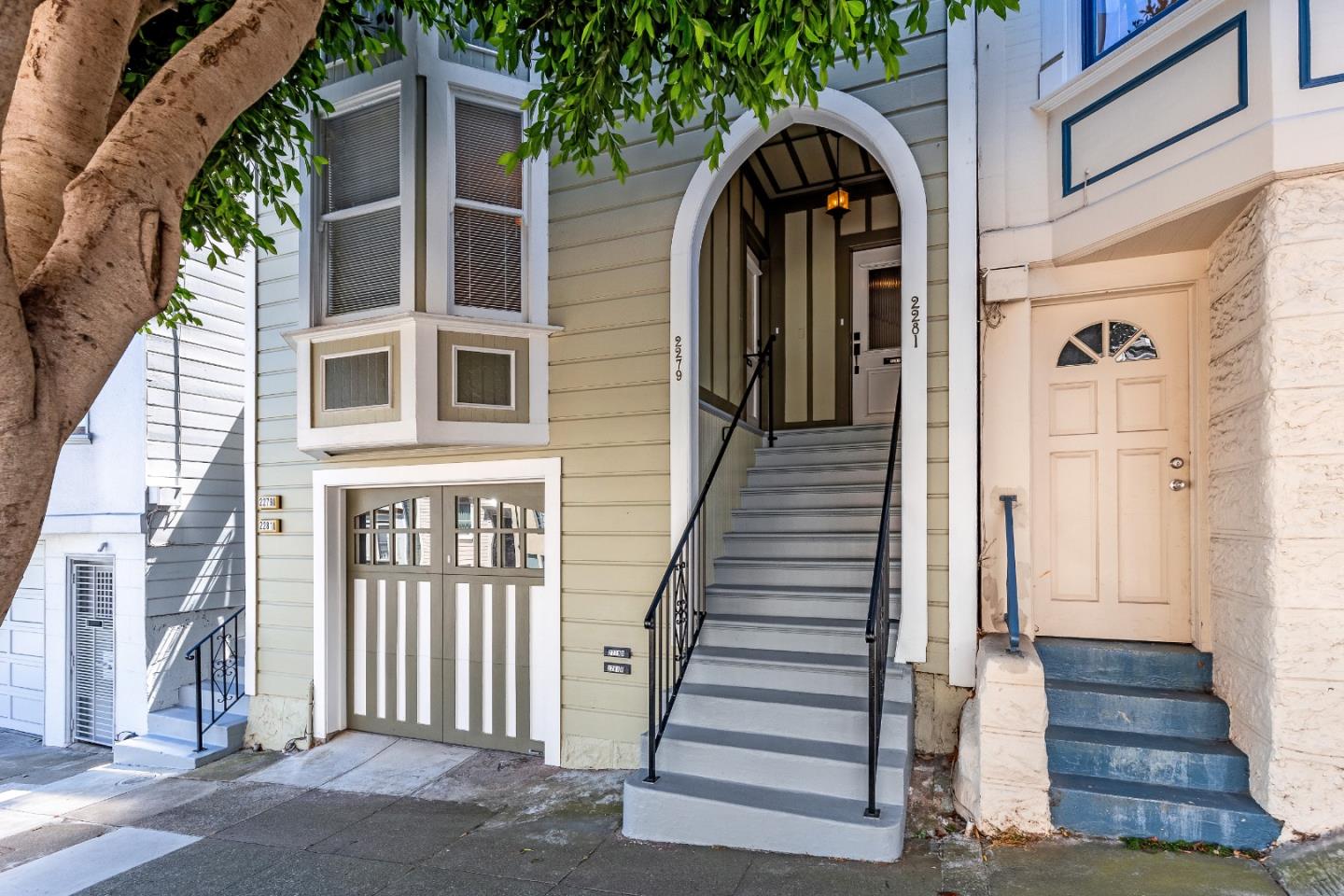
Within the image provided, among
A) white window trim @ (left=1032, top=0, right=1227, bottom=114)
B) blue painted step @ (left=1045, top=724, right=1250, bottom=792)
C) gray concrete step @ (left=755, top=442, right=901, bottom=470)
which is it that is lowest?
blue painted step @ (left=1045, top=724, right=1250, bottom=792)

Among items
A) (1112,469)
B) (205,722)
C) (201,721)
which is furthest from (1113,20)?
(205,722)

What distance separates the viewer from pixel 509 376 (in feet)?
15.8

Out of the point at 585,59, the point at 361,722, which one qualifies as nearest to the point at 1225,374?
the point at 585,59

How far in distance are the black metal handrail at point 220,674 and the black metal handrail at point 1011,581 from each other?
5.39 m

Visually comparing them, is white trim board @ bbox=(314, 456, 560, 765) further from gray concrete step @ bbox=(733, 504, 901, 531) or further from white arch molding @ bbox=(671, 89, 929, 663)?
gray concrete step @ bbox=(733, 504, 901, 531)

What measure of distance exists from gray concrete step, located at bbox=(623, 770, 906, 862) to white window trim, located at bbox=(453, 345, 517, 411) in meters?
2.39

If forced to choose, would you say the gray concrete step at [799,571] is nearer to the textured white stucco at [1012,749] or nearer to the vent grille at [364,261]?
the textured white stucco at [1012,749]

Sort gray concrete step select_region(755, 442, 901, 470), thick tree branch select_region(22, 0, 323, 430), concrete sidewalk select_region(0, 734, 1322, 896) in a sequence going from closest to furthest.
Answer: thick tree branch select_region(22, 0, 323, 430), concrete sidewalk select_region(0, 734, 1322, 896), gray concrete step select_region(755, 442, 901, 470)

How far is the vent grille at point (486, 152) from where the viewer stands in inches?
190

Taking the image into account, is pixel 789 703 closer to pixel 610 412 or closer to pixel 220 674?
pixel 610 412

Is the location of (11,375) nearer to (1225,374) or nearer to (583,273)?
(583,273)

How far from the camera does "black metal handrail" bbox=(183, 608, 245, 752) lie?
5.48 metres

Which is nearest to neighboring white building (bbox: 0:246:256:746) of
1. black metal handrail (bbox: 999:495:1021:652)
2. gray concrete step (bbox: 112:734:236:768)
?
gray concrete step (bbox: 112:734:236:768)

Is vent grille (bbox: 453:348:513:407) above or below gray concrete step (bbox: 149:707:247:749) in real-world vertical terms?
above
